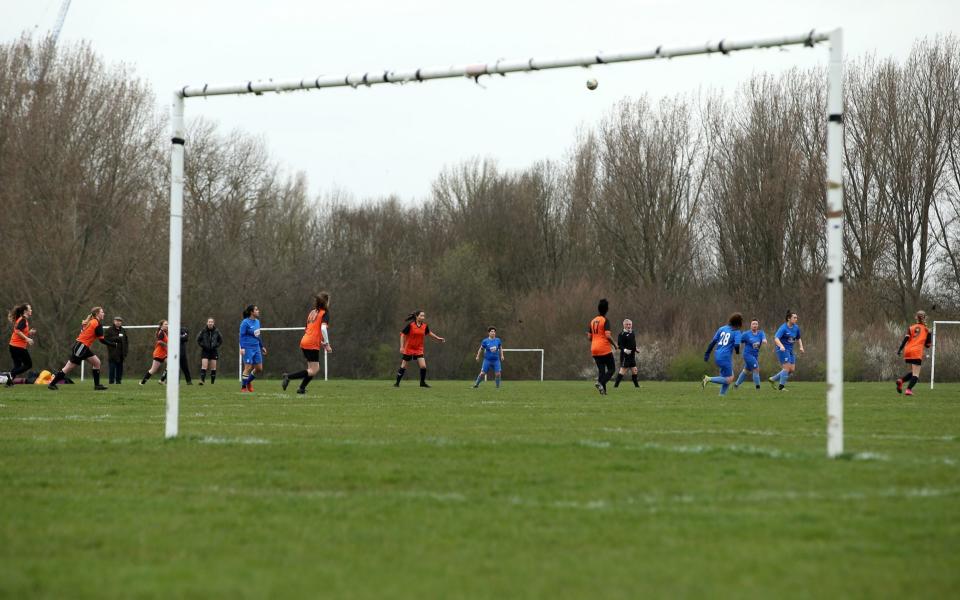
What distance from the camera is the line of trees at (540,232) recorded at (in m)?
49.6

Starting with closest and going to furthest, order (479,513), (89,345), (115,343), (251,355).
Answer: (479,513) → (89,345) → (251,355) → (115,343)

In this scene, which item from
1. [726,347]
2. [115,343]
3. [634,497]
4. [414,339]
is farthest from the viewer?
[115,343]

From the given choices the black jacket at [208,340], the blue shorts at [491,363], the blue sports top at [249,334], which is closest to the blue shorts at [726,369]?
the blue shorts at [491,363]

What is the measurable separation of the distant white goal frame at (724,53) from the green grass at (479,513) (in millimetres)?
632

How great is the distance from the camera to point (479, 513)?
7.46 meters

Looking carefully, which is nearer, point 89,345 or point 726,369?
point 726,369

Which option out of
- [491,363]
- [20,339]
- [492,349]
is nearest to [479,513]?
[20,339]

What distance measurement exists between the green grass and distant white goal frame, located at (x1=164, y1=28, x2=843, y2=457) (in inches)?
24.9

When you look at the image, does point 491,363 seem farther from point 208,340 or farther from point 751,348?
point 751,348

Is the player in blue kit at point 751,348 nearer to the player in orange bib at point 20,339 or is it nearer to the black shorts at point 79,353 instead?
the black shorts at point 79,353

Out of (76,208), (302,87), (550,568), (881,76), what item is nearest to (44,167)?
(76,208)

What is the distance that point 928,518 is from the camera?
709 centimetres

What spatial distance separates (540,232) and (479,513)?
2386 inches

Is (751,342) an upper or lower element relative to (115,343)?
upper
